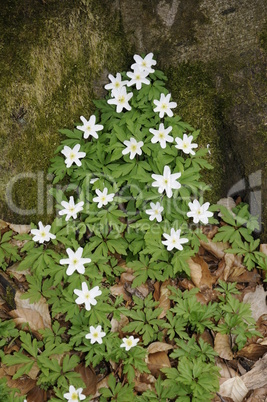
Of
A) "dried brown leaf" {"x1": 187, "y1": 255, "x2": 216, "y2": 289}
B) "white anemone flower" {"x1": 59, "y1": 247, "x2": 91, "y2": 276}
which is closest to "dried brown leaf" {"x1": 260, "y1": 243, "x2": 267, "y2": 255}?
"dried brown leaf" {"x1": 187, "y1": 255, "x2": 216, "y2": 289}

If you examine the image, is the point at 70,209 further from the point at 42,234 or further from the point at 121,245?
the point at 121,245

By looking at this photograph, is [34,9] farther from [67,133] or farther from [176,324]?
[176,324]

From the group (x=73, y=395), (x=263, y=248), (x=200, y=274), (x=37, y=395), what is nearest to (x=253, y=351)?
(x=200, y=274)

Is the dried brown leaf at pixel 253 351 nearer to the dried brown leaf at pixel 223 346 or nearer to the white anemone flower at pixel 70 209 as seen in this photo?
the dried brown leaf at pixel 223 346

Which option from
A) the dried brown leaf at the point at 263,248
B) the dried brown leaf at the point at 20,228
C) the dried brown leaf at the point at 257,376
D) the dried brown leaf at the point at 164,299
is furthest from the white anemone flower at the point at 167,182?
the dried brown leaf at the point at 257,376

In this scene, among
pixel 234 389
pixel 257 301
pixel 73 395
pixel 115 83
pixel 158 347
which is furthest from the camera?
pixel 257 301

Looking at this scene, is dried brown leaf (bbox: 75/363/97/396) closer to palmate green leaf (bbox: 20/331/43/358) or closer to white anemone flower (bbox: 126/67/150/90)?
palmate green leaf (bbox: 20/331/43/358)
